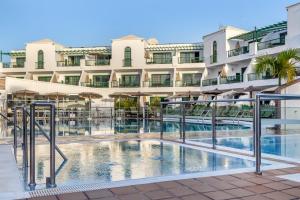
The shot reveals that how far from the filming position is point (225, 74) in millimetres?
33719

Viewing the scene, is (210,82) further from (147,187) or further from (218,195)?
(218,195)

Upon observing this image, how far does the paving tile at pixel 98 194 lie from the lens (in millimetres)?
3675

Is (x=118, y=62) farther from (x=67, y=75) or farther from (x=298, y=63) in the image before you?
(x=298, y=63)

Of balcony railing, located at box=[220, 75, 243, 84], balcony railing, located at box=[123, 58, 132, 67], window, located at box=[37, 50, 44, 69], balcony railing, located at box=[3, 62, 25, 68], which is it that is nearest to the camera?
balcony railing, located at box=[220, 75, 243, 84]

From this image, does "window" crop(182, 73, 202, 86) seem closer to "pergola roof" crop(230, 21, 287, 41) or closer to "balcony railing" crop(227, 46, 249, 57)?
"balcony railing" crop(227, 46, 249, 57)

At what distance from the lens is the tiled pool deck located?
3.68 m

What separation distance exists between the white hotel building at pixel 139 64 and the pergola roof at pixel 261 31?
100mm

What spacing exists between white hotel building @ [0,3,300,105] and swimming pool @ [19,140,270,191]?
2579cm

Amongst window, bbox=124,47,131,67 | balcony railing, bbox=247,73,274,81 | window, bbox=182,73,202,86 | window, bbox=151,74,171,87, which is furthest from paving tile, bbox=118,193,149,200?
window, bbox=124,47,131,67

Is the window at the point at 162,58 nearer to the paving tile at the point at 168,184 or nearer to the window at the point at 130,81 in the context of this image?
the window at the point at 130,81

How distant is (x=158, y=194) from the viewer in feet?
12.4

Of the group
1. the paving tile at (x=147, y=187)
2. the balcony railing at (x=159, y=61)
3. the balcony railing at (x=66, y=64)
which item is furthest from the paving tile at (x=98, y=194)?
the balcony railing at (x=66, y=64)

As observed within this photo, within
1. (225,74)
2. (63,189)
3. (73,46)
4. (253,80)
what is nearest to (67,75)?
(73,46)

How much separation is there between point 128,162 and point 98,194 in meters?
2.26
